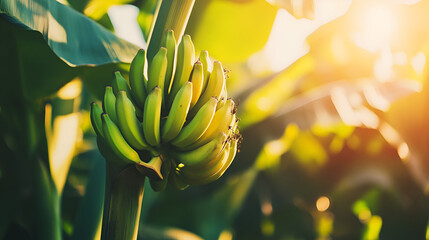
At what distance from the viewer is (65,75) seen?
61.5 inches

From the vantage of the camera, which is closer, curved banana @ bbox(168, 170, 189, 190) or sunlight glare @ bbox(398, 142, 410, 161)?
curved banana @ bbox(168, 170, 189, 190)

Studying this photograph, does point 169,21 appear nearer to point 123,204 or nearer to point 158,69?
point 158,69

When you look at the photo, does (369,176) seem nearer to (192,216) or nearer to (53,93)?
(192,216)

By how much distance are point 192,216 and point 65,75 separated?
4.84 ft

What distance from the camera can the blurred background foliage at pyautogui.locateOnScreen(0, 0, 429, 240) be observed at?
5.06 feet

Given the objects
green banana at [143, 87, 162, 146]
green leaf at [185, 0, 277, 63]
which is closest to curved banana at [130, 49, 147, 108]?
green banana at [143, 87, 162, 146]

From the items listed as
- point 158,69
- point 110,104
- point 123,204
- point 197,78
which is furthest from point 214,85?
point 123,204

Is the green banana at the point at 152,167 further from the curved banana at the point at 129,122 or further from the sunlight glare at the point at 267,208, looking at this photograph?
the sunlight glare at the point at 267,208

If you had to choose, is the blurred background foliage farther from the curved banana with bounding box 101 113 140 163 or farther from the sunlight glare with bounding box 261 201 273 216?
the curved banana with bounding box 101 113 140 163

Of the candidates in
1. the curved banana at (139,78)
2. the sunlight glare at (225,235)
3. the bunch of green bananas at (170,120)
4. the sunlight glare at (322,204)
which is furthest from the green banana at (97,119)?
the sunlight glare at (322,204)

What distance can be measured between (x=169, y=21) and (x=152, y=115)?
32cm

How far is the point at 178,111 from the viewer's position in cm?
100

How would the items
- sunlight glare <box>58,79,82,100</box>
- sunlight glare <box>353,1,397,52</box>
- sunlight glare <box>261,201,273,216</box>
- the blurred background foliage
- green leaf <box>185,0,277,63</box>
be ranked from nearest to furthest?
1. the blurred background foliage
2. sunlight glare <box>58,79,82,100</box>
3. green leaf <box>185,0,277,63</box>
4. sunlight glare <box>353,1,397,52</box>
5. sunlight glare <box>261,201,273,216</box>

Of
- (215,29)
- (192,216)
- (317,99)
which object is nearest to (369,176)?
(317,99)
